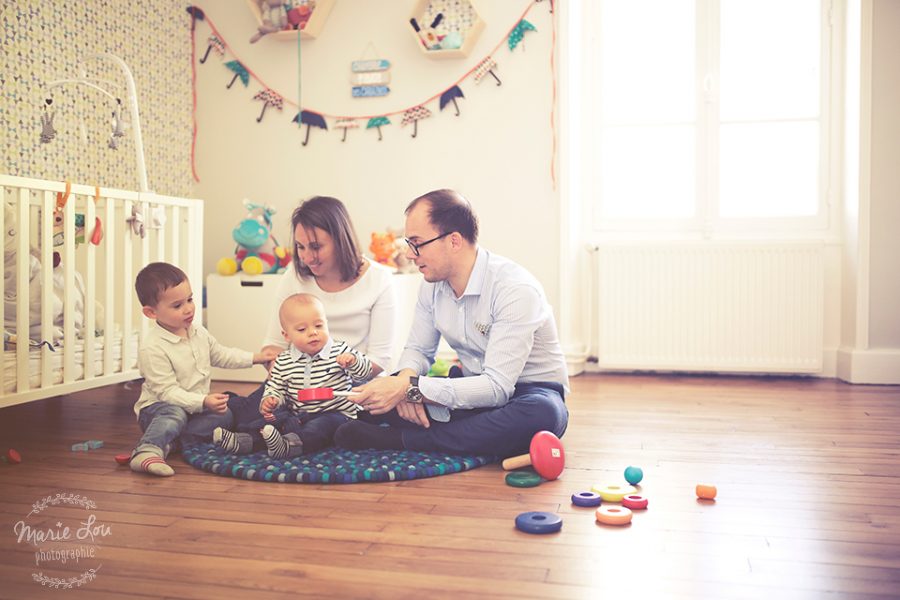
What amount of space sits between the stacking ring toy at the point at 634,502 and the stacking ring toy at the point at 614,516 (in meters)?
0.07

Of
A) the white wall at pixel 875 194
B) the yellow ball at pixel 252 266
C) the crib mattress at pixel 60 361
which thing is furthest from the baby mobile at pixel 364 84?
the crib mattress at pixel 60 361

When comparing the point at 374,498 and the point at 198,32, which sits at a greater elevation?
the point at 198,32

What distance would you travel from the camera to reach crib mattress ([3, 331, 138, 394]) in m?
2.26

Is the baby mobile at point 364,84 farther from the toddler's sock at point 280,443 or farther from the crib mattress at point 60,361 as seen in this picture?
the toddler's sock at point 280,443

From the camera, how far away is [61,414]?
283 centimetres

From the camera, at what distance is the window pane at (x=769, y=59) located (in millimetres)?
3713

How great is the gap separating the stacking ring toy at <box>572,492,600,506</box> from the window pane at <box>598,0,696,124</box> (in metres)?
2.57

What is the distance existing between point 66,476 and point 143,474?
0.18 meters

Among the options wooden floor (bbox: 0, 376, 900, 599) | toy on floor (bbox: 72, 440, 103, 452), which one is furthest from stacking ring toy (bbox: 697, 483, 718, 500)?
toy on floor (bbox: 72, 440, 103, 452)

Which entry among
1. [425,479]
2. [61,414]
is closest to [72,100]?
[61,414]

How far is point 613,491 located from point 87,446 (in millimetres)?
1446

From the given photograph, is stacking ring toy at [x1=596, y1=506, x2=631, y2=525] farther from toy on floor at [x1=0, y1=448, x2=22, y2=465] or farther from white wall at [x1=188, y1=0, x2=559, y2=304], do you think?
white wall at [x1=188, y1=0, x2=559, y2=304]

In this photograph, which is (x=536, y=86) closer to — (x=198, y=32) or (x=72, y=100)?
(x=198, y=32)

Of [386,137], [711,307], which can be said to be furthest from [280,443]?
[711,307]
